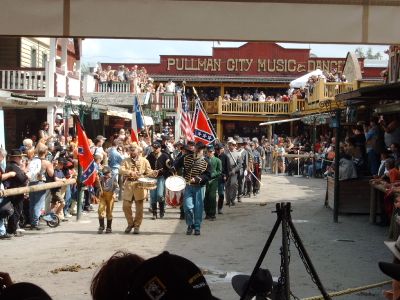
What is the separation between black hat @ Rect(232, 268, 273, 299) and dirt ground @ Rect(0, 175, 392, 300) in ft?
13.2

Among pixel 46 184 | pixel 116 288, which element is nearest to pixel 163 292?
pixel 116 288

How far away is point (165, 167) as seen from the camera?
16094 millimetres

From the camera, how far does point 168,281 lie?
2068 millimetres

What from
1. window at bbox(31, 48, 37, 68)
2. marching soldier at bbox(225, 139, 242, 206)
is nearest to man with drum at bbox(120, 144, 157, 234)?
marching soldier at bbox(225, 139, 242, 206)

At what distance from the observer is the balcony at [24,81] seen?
25.6 metres

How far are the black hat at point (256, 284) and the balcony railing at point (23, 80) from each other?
881 inches

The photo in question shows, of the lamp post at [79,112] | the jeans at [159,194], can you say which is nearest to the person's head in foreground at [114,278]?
the lamp post at [79,112]

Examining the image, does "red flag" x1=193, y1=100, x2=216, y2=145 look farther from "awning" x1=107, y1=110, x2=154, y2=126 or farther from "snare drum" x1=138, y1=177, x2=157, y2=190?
"awning" x1=107, y1=110, x2=154, y2=126

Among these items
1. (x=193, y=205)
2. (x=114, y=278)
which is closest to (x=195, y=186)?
(x=193, y=205)

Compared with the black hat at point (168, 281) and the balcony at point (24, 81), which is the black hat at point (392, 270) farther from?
the balcony at point (24, 81)

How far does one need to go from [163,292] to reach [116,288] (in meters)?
0.48

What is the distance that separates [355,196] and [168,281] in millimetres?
14779

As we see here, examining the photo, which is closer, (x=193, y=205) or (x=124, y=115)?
(x=193, y=205)

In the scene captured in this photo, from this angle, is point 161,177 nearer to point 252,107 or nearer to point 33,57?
point 33,57
